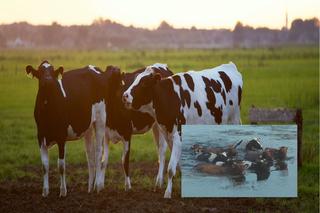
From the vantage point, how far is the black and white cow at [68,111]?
10.6 metres

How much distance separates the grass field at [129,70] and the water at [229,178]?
20cm

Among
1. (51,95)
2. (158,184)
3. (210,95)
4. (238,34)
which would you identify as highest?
(238,34)

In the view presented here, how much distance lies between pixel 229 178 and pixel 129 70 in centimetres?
582

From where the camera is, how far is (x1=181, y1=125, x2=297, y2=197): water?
36.6 feet

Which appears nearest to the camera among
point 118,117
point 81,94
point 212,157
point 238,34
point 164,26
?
point 81,94

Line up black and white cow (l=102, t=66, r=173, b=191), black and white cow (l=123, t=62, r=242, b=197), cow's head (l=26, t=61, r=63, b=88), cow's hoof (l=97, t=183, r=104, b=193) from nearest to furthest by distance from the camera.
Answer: cow's head (l=26, t=61, r=63, b=88) → black and white cow (l=123, t=62, r=242, b=197) → cow's hoof (l=97, t=183, r=104, b=193) → black and white cow (l=102, t=66, r=173, b=191)

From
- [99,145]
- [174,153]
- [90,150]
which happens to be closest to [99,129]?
[99,145]

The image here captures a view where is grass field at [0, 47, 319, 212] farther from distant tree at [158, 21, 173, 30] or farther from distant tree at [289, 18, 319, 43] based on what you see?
distant tree at [158, 21, 173, 30]

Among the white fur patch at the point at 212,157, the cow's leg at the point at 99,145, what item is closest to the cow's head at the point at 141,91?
the cow's leg at the point at 99,145

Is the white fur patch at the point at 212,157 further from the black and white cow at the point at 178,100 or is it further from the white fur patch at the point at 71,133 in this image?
Result: the white fur patch at the point at 71,133

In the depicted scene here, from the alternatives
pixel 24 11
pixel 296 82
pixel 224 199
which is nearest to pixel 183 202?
pixel 224 199

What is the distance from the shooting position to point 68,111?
11.0 m

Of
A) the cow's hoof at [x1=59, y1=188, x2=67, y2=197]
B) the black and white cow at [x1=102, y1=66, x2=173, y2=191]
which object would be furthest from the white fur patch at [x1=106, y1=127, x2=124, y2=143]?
the cow's hoof at [x1=59, y1=188, x2=67, y2=197]

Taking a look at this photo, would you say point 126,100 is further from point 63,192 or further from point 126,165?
point 63,192
